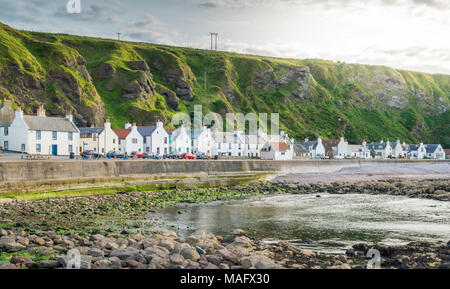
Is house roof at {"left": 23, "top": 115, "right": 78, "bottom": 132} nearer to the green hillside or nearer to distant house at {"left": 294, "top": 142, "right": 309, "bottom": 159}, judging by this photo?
the green hillside

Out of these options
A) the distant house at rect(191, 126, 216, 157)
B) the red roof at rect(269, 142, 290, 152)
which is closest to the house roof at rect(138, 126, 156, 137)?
the distant house at rect(191, 126, 216, 157)

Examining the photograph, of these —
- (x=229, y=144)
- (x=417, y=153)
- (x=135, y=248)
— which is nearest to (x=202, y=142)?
(x=229, y=144)

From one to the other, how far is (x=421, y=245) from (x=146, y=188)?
30.6 m

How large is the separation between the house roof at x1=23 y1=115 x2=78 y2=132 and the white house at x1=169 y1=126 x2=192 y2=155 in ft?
80.9

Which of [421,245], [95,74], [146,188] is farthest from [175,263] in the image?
[95,74]

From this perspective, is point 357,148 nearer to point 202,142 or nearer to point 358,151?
point 358,151

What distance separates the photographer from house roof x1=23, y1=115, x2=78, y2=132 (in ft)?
179

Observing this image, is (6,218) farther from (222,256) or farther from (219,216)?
(222,256)

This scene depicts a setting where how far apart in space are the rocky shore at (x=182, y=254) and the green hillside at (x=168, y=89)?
70032 millimetres

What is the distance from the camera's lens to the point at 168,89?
13212cm

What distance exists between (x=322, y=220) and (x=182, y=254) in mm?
16376

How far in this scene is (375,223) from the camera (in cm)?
2989

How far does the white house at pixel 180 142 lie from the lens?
268 feet

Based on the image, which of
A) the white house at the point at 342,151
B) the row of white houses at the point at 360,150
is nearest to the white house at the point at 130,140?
the row of white houses at the point at 360,150
